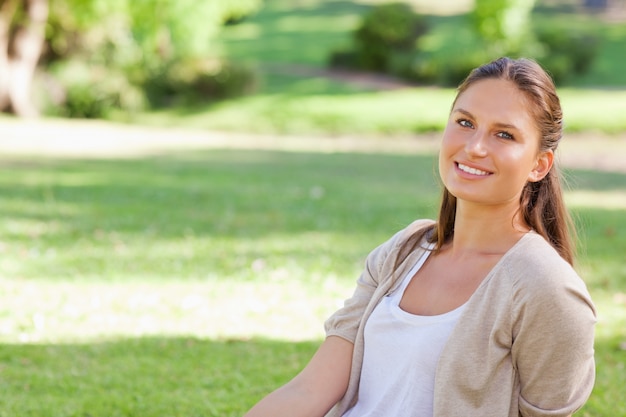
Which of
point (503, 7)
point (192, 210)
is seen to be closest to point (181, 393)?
point (192, 210)

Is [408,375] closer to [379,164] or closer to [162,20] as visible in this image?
[379,164]

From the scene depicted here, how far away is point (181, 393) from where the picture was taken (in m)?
4.38

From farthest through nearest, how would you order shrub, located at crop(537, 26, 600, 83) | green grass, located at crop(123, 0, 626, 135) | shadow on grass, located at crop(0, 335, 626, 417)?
1. shrub, located at crop(537, 26, 600, 83)
2. green grass, located at crop(123, 0, 626, 135)
3. shadow on grass, located at crop(0, 335, 626, 417)

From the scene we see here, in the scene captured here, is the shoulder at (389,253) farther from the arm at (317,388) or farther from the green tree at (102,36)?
the green tree at (102,36)

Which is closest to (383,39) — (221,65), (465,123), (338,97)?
(338,97)

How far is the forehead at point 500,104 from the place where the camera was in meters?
Result: 2.32

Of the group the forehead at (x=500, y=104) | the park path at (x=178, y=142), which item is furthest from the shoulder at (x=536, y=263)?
the park path at (x=178, y=142)

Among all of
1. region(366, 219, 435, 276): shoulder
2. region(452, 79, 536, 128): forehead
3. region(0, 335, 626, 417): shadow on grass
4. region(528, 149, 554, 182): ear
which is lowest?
region(0, 335, 626, 417): shadow on grass

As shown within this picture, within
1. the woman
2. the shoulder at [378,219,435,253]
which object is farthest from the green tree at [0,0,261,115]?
the woman

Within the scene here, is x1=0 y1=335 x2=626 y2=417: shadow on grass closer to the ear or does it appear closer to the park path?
the ear

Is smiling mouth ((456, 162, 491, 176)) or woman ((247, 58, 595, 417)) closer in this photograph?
woman ((247, 58, 595, 417))

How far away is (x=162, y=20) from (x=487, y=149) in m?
21.8

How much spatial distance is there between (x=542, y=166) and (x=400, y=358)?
0.63m

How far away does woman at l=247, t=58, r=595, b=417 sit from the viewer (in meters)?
2.12
